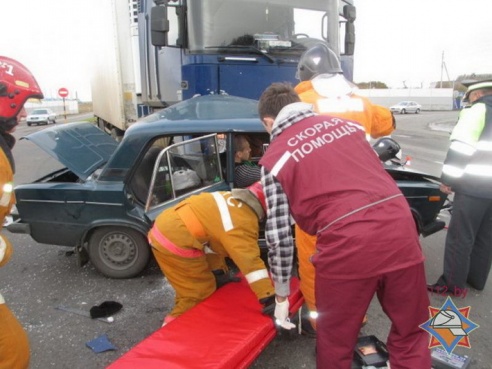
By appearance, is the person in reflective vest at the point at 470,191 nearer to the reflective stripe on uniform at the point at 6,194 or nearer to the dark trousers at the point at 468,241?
the dark trousers at the point at 468,241

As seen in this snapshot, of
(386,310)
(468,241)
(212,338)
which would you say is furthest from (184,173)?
(468,241)

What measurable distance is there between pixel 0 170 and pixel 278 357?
194 centimetres

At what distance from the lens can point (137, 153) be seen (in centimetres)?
335

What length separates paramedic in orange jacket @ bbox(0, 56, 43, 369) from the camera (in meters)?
1.86

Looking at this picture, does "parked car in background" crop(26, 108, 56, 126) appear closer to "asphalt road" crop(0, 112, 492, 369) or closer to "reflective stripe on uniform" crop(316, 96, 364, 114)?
"asphalt road" crop(0, 112, 492, 369)

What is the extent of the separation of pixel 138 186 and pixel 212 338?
1.59 meters

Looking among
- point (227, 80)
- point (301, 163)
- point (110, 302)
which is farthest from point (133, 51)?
point (301, 163)

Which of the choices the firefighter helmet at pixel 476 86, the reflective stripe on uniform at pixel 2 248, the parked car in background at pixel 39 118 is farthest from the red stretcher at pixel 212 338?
the parked car in background at pixel 39 118

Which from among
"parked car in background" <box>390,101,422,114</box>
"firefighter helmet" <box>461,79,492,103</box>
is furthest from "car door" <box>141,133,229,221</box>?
"parked car in background" <box>390,101,422,114</box>

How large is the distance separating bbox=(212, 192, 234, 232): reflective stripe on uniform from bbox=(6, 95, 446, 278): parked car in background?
853mm

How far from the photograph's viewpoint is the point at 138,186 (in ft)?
11.3

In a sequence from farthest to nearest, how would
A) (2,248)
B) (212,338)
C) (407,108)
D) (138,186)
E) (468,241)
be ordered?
(407,108)
(138,186)
(468,241)
(212,338)
(2,248)

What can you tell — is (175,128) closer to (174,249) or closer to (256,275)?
(174,249)

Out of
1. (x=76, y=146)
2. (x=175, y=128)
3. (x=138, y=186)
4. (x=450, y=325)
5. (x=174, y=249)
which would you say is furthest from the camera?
(x=76, y=146)
